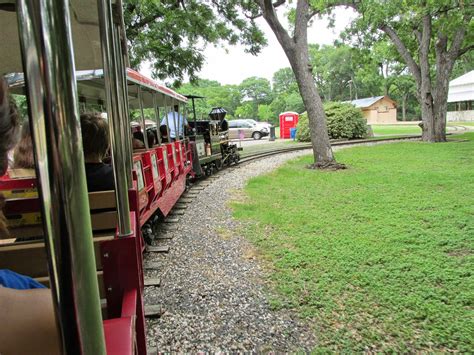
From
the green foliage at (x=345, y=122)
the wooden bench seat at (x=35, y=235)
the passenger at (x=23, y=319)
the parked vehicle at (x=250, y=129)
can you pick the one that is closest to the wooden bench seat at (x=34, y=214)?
the wooden bench seat at (x=35, y=235)

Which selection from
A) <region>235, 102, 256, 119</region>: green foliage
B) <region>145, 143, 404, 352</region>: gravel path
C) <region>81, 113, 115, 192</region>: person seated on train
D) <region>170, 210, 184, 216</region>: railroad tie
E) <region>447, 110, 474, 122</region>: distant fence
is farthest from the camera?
<region>235, 102, 256, 119</region>: green foliage

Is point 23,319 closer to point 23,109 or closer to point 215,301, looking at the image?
point 23,109

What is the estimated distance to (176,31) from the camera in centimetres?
1170

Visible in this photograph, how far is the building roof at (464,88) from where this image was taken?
36.0 metres

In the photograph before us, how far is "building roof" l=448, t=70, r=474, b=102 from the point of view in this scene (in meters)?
36.0

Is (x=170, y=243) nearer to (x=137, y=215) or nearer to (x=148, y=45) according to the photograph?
(x=137, y=215)

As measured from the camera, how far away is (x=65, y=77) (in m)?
0.51

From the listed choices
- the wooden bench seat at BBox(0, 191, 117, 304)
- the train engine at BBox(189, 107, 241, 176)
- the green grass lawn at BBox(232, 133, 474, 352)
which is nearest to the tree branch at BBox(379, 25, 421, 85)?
the train engine at BBox(189, 107, 241, 176)

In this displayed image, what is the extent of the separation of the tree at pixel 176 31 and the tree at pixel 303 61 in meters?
2.48

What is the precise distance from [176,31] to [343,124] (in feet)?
40.9

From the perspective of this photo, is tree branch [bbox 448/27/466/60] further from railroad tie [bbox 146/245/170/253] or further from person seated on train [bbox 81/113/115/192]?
person seated on train [bbox 81/113/115/192]

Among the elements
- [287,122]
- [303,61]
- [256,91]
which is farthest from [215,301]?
[256,91]

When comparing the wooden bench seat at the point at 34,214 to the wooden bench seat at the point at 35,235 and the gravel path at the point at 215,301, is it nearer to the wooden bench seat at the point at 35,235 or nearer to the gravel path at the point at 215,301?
the wooden bench seat at the point at 35,235

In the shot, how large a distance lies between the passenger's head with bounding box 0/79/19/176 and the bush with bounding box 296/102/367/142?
20.4 m
